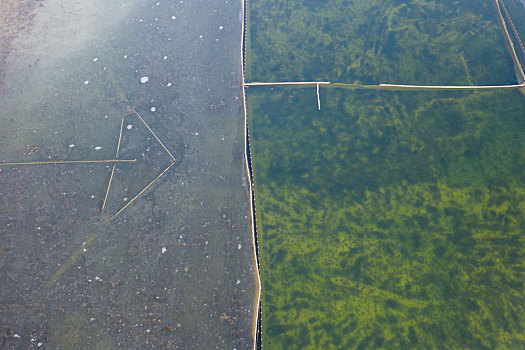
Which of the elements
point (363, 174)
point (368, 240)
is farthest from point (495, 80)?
point (368, 240)

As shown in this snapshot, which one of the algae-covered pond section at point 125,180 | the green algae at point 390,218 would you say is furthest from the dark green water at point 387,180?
the algae-covered pond section at point 125,180

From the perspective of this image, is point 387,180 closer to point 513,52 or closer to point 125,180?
point 513,52

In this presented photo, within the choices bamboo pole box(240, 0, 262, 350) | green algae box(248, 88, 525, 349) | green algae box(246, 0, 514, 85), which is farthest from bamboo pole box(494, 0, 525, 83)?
bamboo pole box(240, 0, 262, 350)

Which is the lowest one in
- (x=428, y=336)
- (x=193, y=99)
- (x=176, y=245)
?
(x=428, y=336)

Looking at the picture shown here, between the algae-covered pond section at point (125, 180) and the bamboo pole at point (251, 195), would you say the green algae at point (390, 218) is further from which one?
the algae-covered pond section at point (125, 180)

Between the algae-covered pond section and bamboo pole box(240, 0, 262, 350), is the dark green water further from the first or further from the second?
the algae-covered pond section

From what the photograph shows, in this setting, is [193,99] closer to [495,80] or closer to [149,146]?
[149,146]

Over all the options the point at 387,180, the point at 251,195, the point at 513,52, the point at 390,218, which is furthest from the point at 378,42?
the point at 251,195
